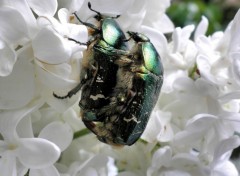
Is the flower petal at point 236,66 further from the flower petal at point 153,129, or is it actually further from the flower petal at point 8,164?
the flower petal at point 8,164

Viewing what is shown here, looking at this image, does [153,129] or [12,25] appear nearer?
[12,25]

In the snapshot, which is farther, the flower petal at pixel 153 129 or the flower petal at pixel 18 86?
the flower petal at pixel 153 129

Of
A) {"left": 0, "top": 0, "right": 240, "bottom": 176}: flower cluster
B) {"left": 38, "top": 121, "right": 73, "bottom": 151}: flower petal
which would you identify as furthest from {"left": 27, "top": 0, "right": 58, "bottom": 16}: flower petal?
{"left": 38, "top": 121, "right": 73, "bottom": 151}: flower petal

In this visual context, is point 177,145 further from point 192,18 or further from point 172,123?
point 192,18

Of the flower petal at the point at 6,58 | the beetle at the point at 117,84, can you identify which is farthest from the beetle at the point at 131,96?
the flower petal at the point at 6,58

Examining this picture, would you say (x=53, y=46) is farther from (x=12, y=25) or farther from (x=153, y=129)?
(x=153, y=129)

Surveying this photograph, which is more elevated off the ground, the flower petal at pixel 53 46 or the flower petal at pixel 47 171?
the flower petal at pixel 53 46

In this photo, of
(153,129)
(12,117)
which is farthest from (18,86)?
(153,129)

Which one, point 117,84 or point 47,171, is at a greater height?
point 117,84
